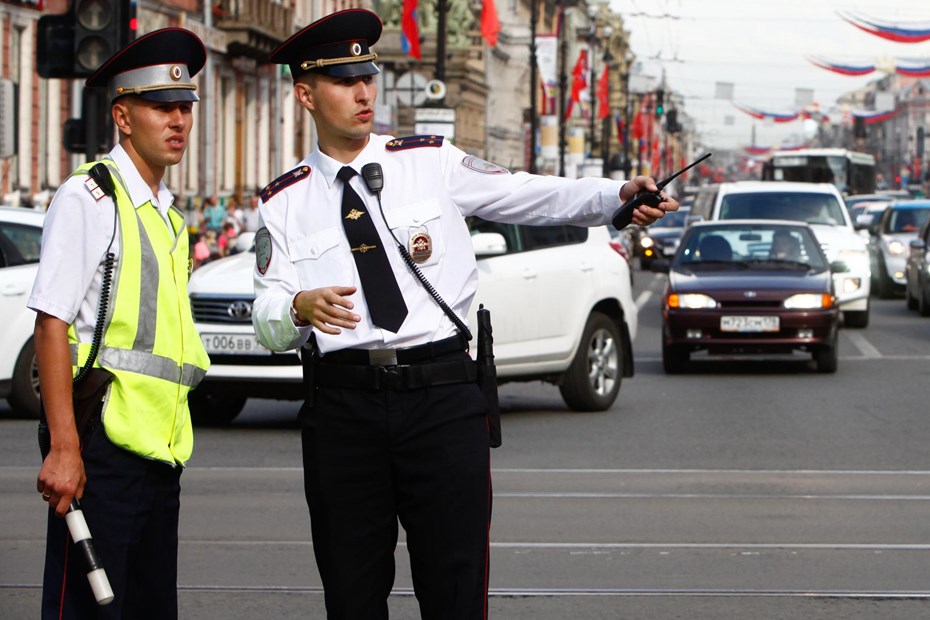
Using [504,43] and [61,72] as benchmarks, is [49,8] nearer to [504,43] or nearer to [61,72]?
[61,72]

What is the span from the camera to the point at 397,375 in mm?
4551

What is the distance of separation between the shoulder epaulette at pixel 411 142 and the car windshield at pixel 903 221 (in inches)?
1154

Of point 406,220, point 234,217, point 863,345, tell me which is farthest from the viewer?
point 234,217

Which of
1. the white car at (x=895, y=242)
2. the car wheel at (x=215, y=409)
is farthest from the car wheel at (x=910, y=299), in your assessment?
the car wheel at (x=215, y=409)

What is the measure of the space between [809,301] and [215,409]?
620 centimetres

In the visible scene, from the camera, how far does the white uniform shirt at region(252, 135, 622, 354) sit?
15.1 feet

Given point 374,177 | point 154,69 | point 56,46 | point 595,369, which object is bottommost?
point 595,369

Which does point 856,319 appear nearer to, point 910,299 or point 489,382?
point 910,299

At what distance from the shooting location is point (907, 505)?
9766mm

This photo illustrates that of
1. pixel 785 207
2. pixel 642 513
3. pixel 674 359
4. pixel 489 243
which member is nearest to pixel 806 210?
pixel 785 207

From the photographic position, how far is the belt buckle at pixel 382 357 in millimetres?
4574

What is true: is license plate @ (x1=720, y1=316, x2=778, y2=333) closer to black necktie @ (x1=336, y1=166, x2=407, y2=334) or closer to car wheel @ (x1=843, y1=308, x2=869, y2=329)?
car wheel @ (x1=843, y1=308, x2=869, y2=329)

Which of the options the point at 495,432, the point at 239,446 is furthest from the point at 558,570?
the point at 239,446

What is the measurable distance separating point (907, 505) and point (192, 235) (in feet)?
88.9
